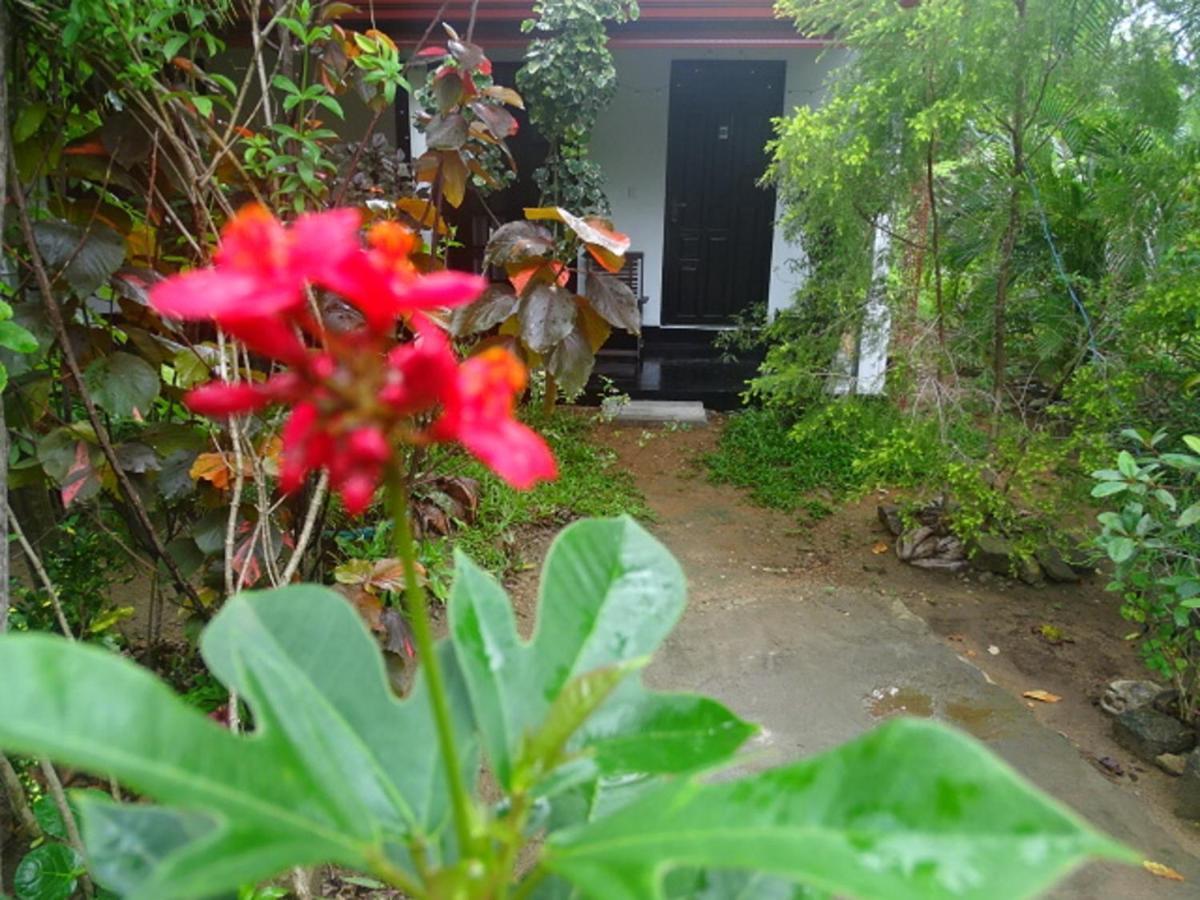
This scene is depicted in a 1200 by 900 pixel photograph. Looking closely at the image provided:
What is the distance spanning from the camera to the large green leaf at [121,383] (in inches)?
59.2

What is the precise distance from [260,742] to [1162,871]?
2.68 m

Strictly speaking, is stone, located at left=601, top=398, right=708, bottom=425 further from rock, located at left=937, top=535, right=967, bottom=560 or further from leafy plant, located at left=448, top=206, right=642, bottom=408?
leafy plant, located at left=448, top=206, right=642, bottom=408

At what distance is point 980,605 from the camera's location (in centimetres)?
385

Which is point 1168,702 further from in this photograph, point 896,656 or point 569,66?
point 569,66

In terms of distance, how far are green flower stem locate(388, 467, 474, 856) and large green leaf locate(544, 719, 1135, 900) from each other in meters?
0.05

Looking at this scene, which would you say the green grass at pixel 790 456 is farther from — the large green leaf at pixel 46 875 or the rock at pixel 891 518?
the large green leaf at pixel 46 875

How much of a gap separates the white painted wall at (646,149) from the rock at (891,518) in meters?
2.43

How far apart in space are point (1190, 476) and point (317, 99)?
290 centimetres

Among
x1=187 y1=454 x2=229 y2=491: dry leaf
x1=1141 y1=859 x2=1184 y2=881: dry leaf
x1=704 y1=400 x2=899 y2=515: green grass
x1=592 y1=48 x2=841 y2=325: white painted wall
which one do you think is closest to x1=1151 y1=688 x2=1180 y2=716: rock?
x1=1141 y1=859 x2=1184 y2=881: dry leaf

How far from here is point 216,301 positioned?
0.97ft

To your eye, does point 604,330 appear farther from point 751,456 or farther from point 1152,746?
point 751,456

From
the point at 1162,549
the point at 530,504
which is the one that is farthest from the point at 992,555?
the point at 530,504

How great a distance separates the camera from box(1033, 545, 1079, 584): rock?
159 inches

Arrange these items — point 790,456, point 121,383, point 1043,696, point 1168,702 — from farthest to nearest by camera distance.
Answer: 1. point 790,456
2. point 1043,696
3. point 1168,702
4. point 121,383
